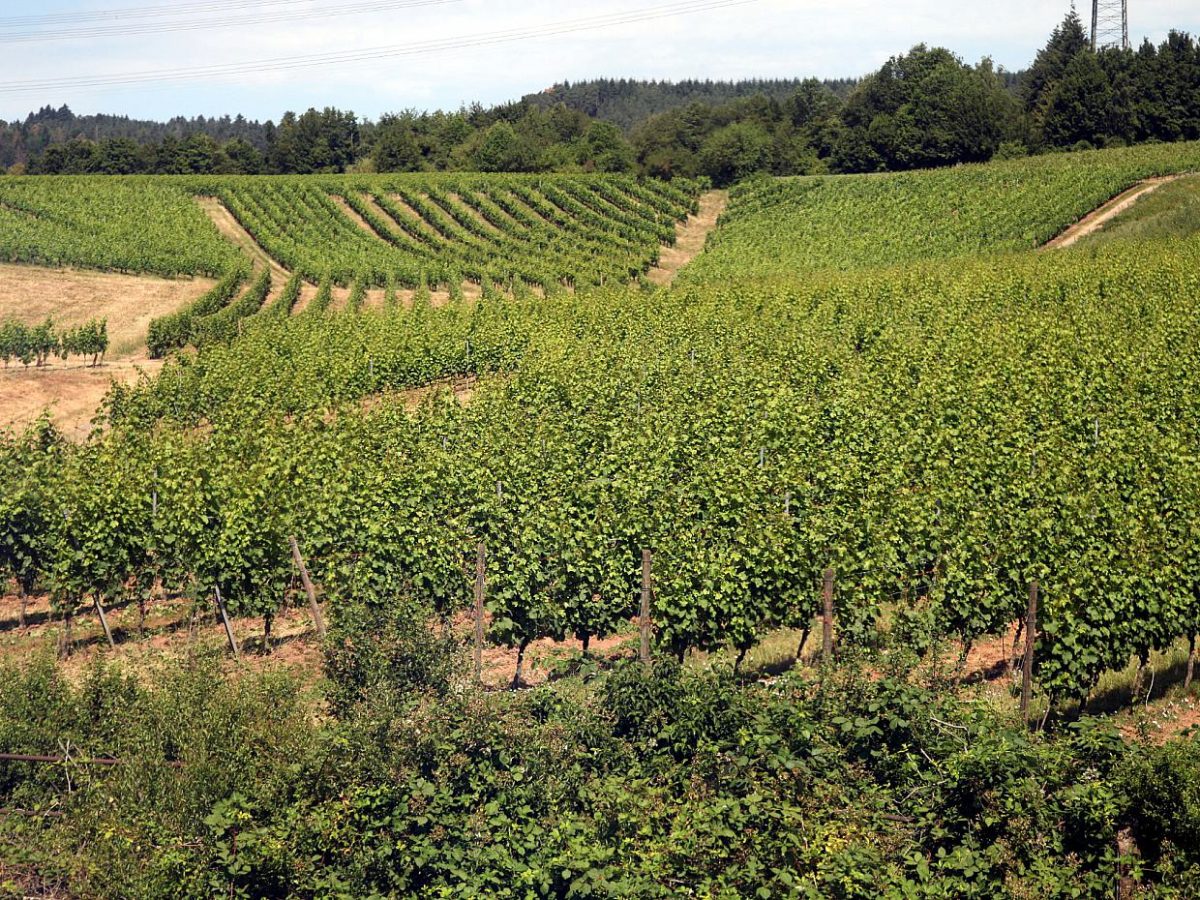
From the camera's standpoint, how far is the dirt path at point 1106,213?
6166 centimetres

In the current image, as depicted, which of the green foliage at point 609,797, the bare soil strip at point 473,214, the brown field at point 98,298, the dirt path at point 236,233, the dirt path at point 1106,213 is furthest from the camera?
the bare soil strip at point 473,214

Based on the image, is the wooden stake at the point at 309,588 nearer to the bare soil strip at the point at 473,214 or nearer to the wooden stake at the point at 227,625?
the wooden stake at the point at 227,625

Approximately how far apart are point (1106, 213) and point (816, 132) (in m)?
45.0

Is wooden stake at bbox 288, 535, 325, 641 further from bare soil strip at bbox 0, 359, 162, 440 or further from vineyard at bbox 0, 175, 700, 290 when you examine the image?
vineyard at bbox 0, 175, 700, 290

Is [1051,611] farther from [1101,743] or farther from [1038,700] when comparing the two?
[1101,743]

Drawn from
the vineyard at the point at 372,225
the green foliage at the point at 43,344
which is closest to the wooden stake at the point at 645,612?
the green foliage at the point at 43,344

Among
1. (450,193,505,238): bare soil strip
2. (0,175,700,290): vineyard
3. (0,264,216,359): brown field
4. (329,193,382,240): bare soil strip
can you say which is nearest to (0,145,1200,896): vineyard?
(0,264,216,359): brown field

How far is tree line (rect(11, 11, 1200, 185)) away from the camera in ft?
295

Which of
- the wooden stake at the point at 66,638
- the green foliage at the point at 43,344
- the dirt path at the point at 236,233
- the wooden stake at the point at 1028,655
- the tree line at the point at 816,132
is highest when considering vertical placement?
the tree line at the point at 816,132

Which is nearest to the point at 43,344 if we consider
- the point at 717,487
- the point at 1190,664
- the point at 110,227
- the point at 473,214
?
the point at 110,227

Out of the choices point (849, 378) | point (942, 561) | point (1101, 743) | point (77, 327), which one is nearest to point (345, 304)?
point (77, 327)

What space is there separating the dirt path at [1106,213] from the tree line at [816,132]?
22.3 meters

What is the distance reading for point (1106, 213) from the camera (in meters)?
64.4

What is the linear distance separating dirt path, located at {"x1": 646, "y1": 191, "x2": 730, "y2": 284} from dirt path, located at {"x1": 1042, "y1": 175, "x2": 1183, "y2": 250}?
70.7 feet
